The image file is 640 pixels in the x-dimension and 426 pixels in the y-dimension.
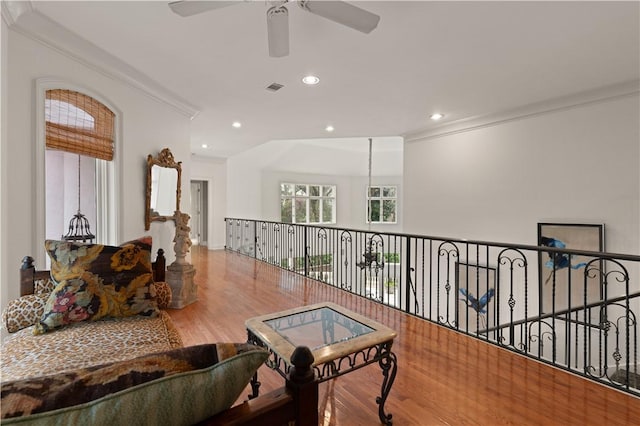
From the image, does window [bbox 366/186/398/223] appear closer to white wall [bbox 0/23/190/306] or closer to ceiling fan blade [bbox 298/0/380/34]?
white wall [bbox 0/23/190/306]

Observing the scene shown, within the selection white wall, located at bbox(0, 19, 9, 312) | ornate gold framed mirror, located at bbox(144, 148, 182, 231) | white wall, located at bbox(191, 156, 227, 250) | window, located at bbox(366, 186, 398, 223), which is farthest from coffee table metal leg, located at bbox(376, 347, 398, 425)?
window, located at bbox(366, 186, 398, 223)

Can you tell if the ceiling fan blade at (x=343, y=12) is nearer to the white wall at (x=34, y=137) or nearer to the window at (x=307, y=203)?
the white wall at (x=34, y=137)

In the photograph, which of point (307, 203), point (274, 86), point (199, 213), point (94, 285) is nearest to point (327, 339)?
point (94, 285)

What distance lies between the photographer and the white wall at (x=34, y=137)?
2.12 metres

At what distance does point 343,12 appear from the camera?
5.53ft

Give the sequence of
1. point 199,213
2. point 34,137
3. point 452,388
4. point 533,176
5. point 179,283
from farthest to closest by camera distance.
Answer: point 199,213 < point 533,176 < point 179,283 < point 34,137 < point 452,388

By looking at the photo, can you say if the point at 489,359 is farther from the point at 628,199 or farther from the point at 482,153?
the point at 482,153

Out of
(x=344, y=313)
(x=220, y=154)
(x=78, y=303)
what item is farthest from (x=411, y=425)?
(x=220, y=154)

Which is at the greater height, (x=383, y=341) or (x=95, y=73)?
(x=95, y=73)

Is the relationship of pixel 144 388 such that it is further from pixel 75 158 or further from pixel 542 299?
pixel 542 299

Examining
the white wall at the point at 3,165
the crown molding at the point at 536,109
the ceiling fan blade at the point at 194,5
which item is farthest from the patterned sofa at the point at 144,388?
the crown molding at the point at 536,109

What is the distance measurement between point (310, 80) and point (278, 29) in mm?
1388

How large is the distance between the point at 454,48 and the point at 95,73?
3310mm

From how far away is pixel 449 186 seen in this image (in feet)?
16.3
